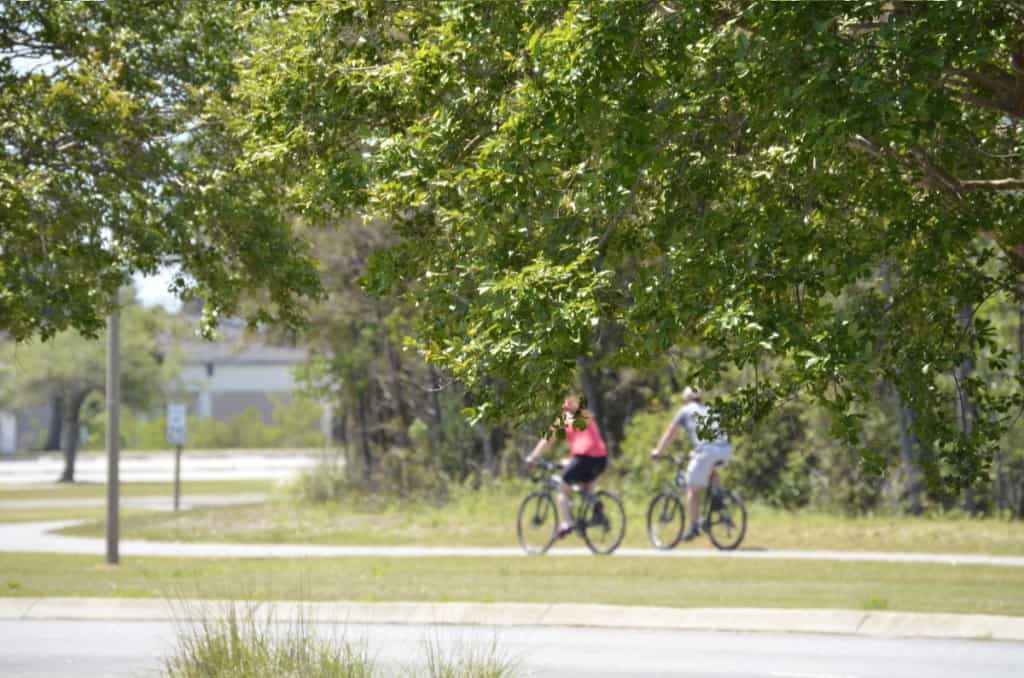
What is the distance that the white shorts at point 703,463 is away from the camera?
19094 millimetres

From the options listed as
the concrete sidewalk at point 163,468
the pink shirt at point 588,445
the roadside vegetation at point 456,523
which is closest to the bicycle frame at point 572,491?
the pink shirt at point 588,445

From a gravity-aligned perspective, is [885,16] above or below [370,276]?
above

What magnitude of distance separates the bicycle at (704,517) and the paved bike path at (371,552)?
0.20m

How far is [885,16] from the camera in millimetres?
8672

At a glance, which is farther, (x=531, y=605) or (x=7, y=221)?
(x=531, y=605)

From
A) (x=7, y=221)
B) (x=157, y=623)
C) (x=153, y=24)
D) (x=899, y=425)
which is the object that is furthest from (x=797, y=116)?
(x=899, y=425)

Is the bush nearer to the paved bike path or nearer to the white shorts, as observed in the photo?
the paved bike path

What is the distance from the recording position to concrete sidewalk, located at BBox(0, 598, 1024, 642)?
41.2 feet

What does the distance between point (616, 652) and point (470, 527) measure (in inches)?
460

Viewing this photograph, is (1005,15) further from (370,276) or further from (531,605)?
(531,605)

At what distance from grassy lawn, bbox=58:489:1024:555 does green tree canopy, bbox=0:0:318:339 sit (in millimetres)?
9044

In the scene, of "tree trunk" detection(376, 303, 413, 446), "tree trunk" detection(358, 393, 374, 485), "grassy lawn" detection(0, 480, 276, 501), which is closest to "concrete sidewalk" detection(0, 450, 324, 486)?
"grassy lawn" detection(0, 480, 276, 501)

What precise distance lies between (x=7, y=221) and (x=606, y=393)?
1867cm

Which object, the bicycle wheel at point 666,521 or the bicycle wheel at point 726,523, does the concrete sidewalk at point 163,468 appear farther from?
the bicycle wheel at point 726,523
